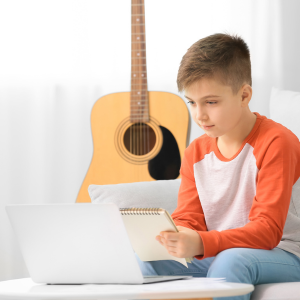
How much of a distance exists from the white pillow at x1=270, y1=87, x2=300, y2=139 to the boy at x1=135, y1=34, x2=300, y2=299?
260 millimetres

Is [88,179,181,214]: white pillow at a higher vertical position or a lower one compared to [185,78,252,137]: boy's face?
lower

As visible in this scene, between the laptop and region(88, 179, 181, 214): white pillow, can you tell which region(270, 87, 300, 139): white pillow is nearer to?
region(88, 179, 181, 214): white pillow

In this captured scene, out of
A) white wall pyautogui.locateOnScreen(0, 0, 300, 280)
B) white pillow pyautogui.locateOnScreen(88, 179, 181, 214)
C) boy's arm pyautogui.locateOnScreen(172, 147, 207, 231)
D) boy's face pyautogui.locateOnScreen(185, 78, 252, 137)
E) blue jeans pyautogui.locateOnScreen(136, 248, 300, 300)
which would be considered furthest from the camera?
white wall pyautogui.locateOnScreen(0, 0, 300, 280)

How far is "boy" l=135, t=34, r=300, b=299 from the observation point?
2.63 ft

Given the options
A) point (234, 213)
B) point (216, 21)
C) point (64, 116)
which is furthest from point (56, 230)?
point (216, 21)

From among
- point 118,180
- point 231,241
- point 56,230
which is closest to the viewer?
point 56,230

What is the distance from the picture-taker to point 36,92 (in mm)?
2012

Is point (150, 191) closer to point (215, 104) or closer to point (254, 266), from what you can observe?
point (215, 104)

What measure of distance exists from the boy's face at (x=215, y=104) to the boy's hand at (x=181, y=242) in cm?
28

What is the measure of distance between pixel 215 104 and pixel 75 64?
Answer: 4.08 feet

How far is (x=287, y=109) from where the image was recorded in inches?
51.3

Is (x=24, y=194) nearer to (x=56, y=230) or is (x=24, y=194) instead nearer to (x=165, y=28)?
(x=165, y=28)

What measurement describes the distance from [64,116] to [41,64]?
0.92ft

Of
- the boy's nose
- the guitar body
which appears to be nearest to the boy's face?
the boy's nose
